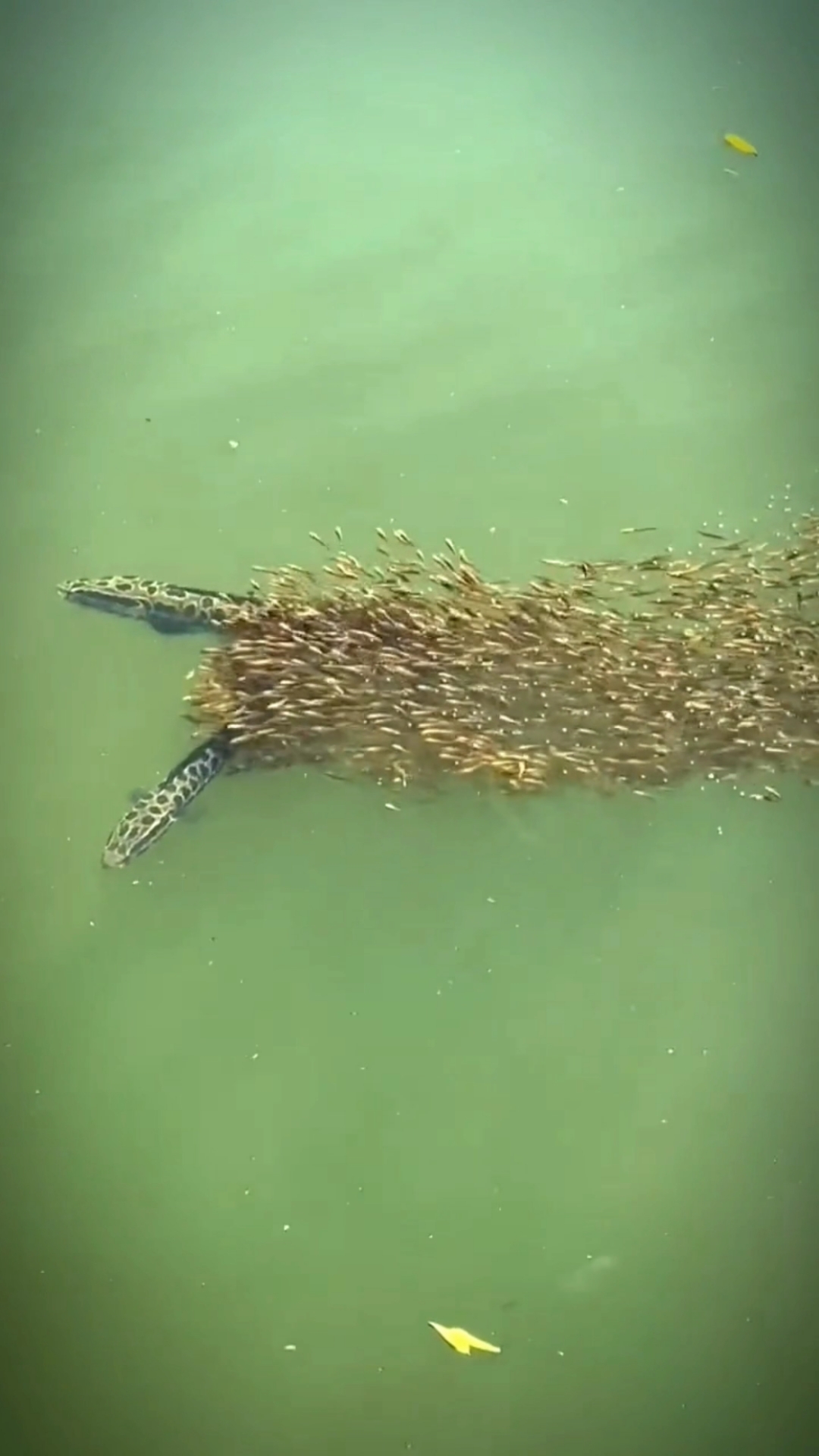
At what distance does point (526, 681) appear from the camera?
1.81 m

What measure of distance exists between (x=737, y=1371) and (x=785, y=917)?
71 cm

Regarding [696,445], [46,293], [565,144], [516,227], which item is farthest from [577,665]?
[46,293]

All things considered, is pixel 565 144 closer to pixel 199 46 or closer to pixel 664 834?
pixel 199 46

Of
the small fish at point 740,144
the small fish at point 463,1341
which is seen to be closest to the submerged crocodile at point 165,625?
the small fish at point 463,1341

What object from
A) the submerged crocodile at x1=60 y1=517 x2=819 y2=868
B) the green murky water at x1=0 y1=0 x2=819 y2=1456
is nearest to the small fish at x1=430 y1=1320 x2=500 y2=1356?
the green murky water at x1=0 y1=0 x2=819 y2=1456

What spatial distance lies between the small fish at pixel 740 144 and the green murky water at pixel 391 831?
21 millimetres

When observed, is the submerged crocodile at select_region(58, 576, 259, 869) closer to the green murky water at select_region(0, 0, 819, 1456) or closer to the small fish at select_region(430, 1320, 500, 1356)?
the green murky water at select_region(0, 0, 819, 1456)

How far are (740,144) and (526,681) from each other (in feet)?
3.33

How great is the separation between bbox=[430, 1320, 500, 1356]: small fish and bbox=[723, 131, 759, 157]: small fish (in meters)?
2.01

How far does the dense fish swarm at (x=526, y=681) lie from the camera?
1792mm

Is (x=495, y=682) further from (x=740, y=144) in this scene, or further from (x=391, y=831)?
(x=740, y=144)

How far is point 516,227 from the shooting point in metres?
1.94

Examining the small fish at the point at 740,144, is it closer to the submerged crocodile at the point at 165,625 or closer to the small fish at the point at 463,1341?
the submerged crocodile at the point at 165,625

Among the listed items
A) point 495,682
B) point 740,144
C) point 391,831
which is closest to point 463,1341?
point 391,831
